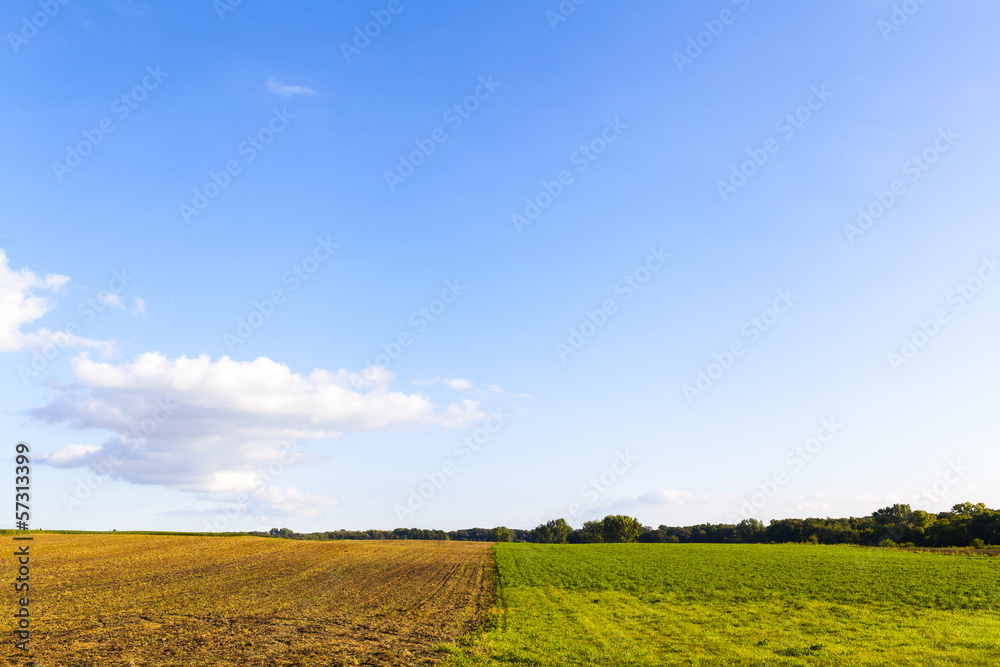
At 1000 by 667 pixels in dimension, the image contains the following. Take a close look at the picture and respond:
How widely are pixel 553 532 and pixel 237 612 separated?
571 ft

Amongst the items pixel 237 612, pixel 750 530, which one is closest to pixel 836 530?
pixel 750 530

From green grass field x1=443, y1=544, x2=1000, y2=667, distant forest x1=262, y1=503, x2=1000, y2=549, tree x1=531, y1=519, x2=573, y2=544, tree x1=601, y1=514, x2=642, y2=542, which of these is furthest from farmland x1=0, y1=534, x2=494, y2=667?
tree x1=531, y1=519, x2=573, y2=544

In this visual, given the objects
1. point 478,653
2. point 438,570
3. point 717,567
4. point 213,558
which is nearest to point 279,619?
point 478,653

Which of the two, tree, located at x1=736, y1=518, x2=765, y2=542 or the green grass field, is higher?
the green grass field

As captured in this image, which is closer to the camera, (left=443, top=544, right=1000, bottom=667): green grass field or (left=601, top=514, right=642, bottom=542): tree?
(left=443, top=544, right=1000, bottom=667): green grass field

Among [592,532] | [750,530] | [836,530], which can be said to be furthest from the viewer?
[592,532]

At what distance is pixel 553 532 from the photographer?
190 meters

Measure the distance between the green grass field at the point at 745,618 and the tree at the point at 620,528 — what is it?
121967 mm

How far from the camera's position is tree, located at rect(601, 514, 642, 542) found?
16712cm

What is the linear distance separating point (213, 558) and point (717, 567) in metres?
51.9

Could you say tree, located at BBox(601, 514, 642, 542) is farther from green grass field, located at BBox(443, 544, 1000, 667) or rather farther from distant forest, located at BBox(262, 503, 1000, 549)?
green grass field, located at BBox(443, 544, 1000, 667)

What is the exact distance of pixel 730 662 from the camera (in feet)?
61.6

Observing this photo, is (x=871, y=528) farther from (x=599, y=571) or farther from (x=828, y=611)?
(x=828, y=611)

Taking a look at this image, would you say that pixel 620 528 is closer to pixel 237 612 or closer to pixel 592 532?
Result: pixel 592 532
